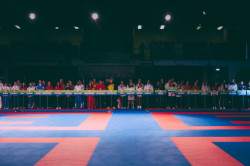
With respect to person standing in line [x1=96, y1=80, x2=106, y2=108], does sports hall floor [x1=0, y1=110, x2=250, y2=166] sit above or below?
below

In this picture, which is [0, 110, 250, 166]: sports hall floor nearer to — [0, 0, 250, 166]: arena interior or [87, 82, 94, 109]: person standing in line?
[0, 0, 250, 166]: arena interior

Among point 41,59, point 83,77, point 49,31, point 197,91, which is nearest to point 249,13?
point 197,91

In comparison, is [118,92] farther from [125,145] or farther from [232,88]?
[232,88]

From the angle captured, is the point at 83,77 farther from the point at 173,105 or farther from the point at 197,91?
the point at 197,91

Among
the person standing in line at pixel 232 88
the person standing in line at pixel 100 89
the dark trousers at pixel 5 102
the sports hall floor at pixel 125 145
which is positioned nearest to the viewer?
the sports hall floor at pixel 125 145

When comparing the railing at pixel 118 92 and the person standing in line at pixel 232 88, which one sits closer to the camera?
the railing at pixel 118 92

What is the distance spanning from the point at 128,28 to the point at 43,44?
348 inches

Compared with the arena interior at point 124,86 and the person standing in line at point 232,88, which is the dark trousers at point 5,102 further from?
the person standing in line at point 232,88

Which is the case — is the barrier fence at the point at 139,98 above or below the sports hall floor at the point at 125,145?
above

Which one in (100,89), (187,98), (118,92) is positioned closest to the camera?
(118,92)

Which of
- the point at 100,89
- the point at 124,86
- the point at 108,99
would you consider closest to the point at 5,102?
the point at 100,89

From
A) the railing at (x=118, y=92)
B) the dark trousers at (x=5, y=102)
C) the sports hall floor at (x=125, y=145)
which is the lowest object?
the sports hall floor at (x=125, y=145)

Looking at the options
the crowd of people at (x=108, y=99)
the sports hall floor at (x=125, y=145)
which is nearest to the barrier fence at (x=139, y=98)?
the crowd of people at (x=108, y=99)

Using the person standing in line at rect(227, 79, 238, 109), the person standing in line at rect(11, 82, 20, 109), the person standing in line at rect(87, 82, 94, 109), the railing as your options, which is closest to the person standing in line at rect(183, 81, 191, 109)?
the railing
